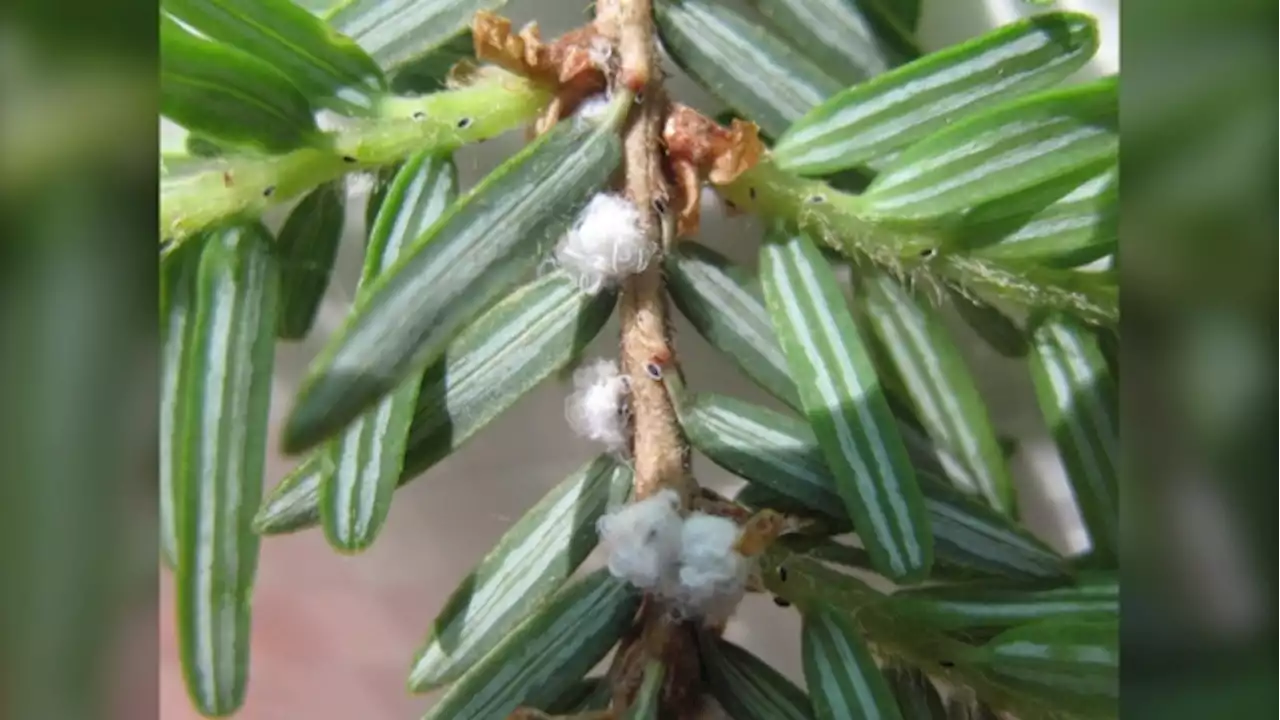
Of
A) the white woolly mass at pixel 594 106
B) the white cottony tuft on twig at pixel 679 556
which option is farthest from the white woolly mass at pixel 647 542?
the white woolly mass at pixel 594 106

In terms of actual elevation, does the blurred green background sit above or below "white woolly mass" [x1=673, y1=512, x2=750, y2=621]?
above

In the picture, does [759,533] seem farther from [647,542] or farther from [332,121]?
[332,121]

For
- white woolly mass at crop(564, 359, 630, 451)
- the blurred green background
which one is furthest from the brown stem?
the blurred green background

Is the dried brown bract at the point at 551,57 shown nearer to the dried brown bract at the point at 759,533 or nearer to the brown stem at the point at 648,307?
the brown stem at the point at 648,307

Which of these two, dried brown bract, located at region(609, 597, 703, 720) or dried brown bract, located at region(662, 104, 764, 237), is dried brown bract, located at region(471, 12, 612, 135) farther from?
dried brown bract, located at region(609, 597, 703, 720)

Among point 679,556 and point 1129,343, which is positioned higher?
point 1129,343

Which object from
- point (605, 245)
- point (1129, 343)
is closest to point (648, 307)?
point (605, 245)

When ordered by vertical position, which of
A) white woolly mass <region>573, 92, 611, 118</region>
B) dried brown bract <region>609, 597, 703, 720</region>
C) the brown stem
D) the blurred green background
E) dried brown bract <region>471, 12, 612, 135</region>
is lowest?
dried brown bract <region>609, 597, 703, 720</region>

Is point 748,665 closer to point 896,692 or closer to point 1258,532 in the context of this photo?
point 896,692
